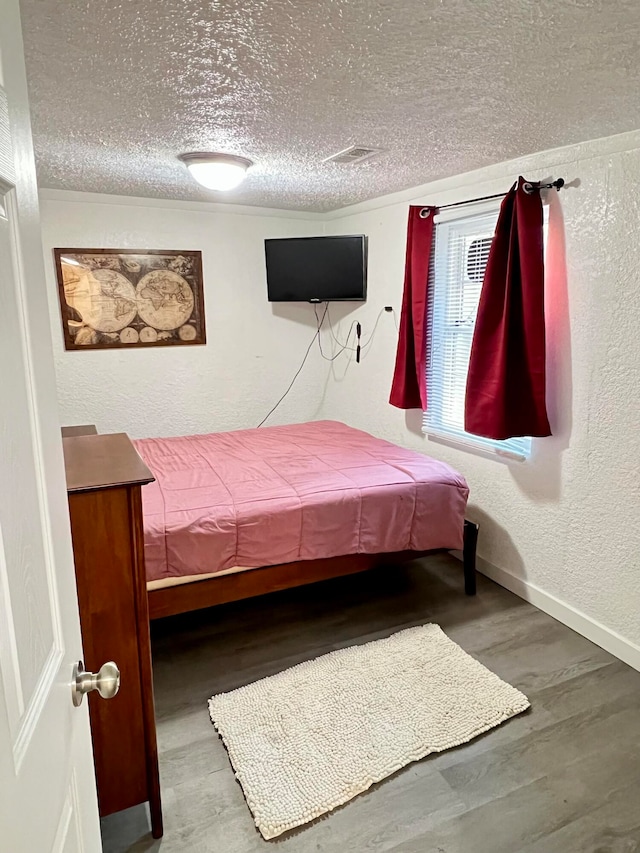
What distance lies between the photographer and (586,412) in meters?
2.47

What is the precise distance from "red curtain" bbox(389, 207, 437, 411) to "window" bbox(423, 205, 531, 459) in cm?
7

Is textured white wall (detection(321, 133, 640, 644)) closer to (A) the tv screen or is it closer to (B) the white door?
(A) the tv screen

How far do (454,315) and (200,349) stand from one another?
6.50ft

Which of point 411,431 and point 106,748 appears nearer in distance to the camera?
point 106,748

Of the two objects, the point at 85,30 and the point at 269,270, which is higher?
the point at 85,30

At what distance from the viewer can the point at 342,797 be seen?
1714 mm

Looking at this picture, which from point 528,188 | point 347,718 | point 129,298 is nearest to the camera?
point 347,718

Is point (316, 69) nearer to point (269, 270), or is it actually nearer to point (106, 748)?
point (106, 748)

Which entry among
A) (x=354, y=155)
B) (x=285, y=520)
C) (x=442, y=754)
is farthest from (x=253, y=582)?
(x=354, y=155)

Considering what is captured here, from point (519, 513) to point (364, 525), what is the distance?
2.98 feet

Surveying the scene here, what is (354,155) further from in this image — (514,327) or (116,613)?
(116,613)

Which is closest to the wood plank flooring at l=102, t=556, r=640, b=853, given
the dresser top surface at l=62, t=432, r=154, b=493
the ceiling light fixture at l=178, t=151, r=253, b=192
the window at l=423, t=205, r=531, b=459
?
the window at l=423, t=205, r=531, b=459

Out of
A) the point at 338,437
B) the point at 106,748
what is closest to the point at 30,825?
the point at 106,748

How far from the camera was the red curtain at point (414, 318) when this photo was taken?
323 centimetres
